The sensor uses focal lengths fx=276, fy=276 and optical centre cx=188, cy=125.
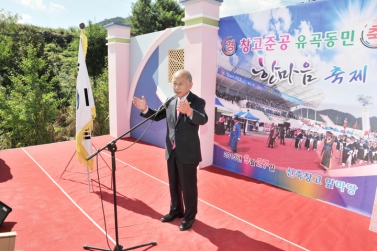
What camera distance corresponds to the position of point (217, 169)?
4.68 metres

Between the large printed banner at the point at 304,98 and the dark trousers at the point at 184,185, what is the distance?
1.73 metres

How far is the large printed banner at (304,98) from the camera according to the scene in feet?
10.2

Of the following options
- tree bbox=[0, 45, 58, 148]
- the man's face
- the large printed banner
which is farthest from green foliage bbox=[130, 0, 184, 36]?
the man's face

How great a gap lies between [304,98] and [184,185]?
80.4 inches

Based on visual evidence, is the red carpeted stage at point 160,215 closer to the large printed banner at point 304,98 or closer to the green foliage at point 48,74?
the large printed banner at point 304,98

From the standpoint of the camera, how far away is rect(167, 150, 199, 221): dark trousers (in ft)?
8.78

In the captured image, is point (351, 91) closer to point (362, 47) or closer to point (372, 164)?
point (362, 47)

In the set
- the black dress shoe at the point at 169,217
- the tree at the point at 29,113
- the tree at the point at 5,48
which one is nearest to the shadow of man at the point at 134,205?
the black dress shoe at the point at 169,217

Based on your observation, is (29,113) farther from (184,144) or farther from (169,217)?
(184,144)

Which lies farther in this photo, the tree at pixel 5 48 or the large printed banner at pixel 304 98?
the tree at pixel 5 48

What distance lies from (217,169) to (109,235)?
2.35 meters

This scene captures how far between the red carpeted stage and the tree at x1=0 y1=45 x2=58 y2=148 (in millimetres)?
5049

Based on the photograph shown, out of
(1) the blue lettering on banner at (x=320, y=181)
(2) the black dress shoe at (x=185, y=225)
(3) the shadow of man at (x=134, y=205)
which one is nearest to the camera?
(2) the black dress shoe at (x=185, y=225)

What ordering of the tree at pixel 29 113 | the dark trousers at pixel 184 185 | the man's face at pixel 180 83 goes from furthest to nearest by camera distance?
1. the tree at pixel 29 113
2. the dark trousers at pixel 184 185
3. the man's face at pixel 180 83
